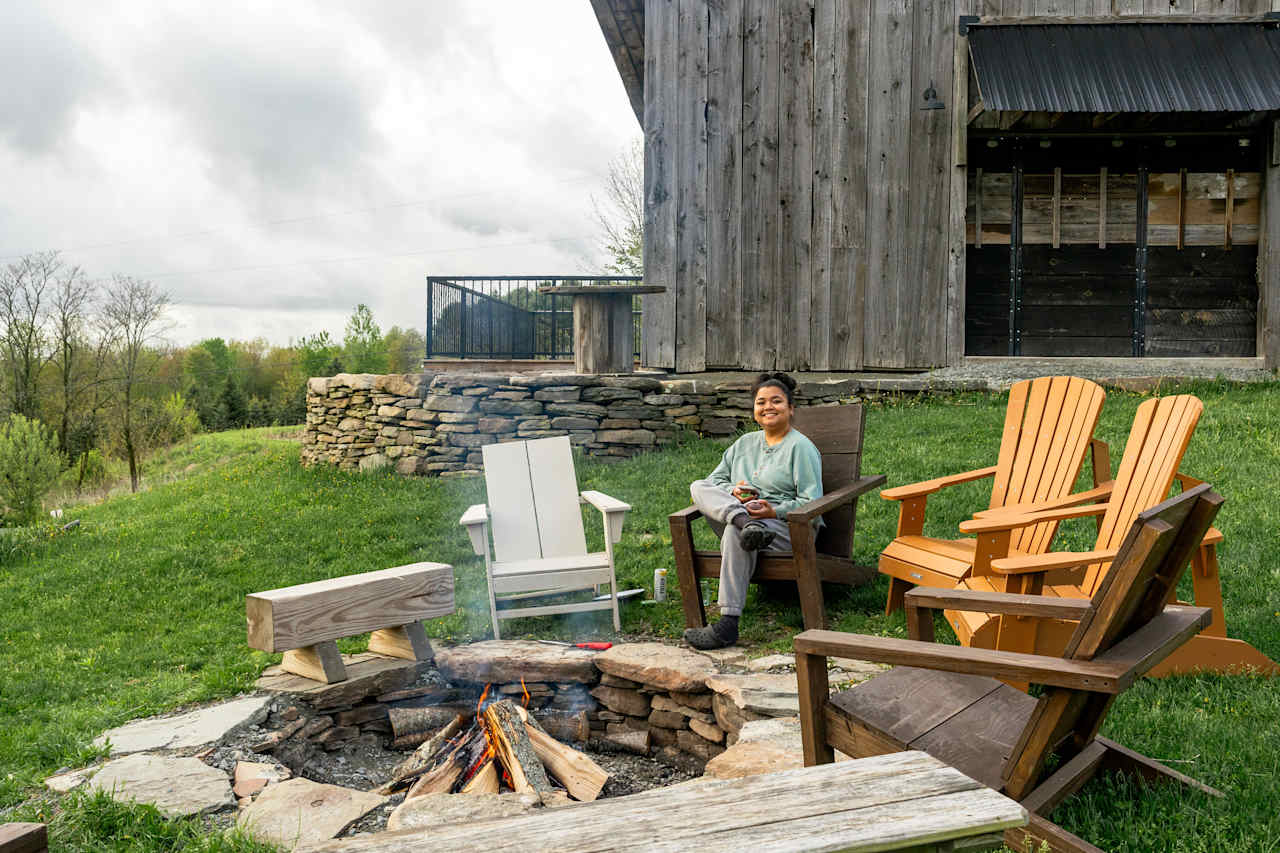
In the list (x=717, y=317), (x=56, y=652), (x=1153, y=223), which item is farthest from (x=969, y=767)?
(x=1153, y=223)

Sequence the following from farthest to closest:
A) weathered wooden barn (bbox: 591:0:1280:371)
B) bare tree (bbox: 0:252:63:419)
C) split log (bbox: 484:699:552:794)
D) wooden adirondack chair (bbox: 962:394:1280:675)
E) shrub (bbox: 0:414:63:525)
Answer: bare tree (bbox: 0:252:63:419) < shrub (bbox: 0:414:63:525) < weathered wooden barn (bbox: 591:0:1280:371) < split log (bbox: 484:699:552:794) < wooden adirondack chair (bbox: 962:394:1280:675)

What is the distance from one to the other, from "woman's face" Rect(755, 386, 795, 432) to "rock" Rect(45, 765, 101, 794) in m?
2.88

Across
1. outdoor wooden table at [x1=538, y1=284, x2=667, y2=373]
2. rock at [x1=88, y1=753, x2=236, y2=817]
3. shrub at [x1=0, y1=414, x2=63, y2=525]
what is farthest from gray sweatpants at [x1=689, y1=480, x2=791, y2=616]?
shrub at [x1=0, y1=414, x2=63, y2=525]

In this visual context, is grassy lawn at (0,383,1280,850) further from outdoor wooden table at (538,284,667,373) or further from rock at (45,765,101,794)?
outdoor wooden table at (538,284,667,373)

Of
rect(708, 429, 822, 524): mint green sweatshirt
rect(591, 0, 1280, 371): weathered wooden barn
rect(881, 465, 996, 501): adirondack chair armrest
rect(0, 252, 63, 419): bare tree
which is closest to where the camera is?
rect(881, 465, 996, 501): adirondack chair armrest

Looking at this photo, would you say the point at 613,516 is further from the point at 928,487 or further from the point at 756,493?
the point at 928,487

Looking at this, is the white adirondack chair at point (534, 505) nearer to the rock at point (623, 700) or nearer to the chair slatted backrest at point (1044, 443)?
the rock at point (623, 700)

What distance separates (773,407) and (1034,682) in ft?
8.16

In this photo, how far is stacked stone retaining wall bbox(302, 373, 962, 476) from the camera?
26.1 ft

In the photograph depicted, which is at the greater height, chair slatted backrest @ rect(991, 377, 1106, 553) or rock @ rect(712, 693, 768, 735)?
chair slatted backrest @ rect(991, 377, 1106, 553)

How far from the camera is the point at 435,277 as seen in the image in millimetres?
10398

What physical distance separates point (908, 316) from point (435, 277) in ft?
17.6

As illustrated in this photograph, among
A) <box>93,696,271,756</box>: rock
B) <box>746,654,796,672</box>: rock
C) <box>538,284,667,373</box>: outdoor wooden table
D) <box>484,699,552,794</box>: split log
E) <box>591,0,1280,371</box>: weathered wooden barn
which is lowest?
<box>484,699,552,794</box>: split log

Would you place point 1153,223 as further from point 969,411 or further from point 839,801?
point 839,801
